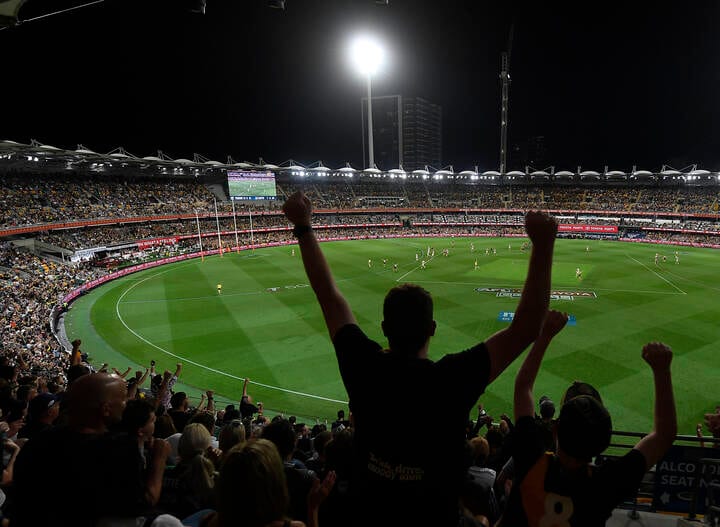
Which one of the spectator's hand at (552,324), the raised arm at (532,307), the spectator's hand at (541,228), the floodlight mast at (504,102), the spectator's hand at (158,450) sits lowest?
the spectator's hand at (158,450)

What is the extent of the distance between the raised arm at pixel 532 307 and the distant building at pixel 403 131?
159 metres

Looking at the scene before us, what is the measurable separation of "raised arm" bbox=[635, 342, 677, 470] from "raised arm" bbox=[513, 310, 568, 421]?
25.0 inches

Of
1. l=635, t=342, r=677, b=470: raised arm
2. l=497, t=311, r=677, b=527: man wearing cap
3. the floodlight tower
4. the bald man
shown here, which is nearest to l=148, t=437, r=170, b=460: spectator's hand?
the bald man

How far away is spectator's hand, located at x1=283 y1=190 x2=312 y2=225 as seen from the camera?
288cm

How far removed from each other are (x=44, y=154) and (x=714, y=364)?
216 ft

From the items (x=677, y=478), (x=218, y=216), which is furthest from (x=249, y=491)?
(x=218, y=216)

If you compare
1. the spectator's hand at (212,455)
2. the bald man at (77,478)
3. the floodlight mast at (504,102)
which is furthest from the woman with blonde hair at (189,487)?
the floodlight mast at (504,102)

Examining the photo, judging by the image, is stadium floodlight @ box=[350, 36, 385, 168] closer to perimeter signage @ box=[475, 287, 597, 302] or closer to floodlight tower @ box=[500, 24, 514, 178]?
floodlight tower @ box=[500, 24, 514, 178]

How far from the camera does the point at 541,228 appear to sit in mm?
2422

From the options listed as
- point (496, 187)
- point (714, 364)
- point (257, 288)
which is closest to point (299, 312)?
point (257, 288)

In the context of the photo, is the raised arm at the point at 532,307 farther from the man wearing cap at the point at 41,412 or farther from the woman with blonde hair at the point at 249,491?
the man wearing cap at the point at 41,412

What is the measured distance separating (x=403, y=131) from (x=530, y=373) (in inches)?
6466

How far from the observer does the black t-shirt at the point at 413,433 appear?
2.01 m

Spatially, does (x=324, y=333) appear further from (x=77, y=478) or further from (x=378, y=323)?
(x=77, y=478)
